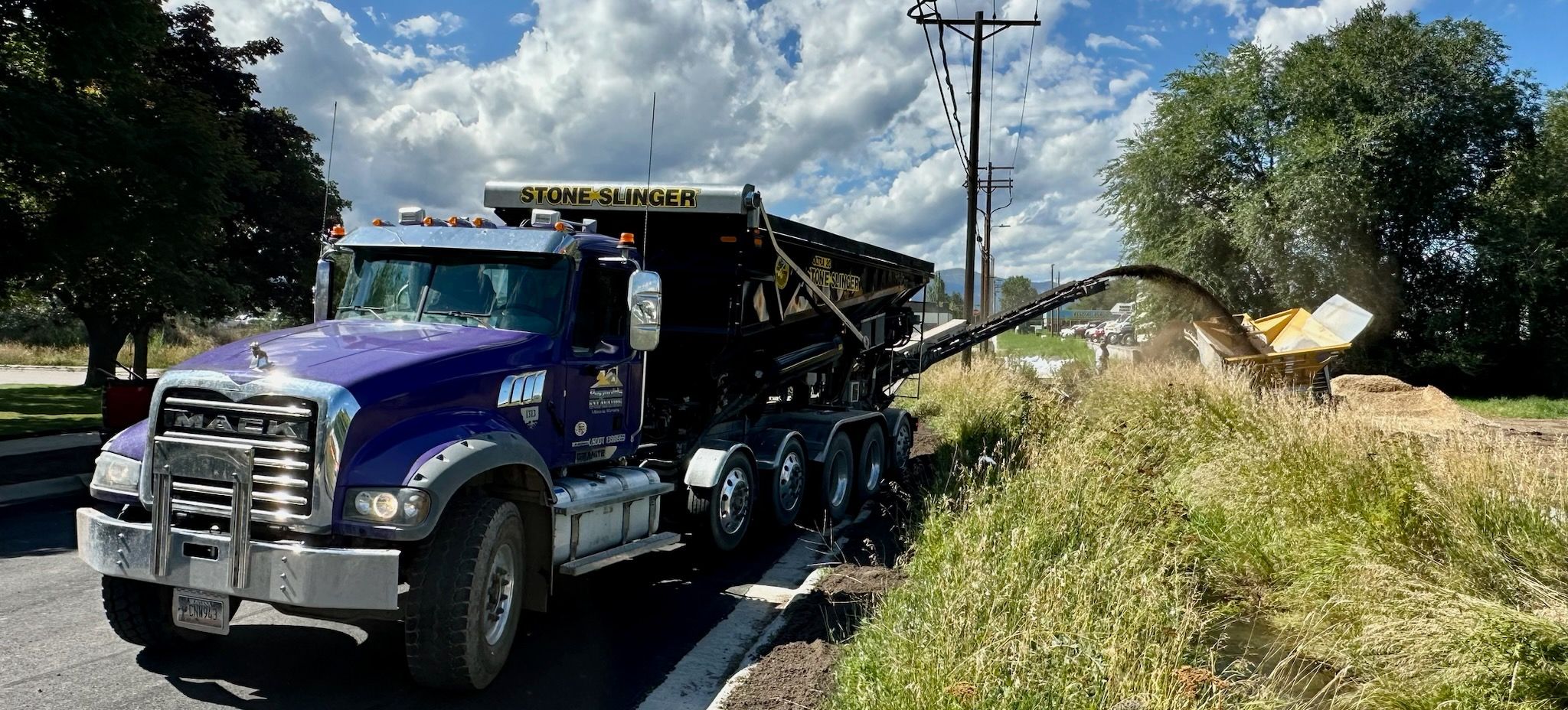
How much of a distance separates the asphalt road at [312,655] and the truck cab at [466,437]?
0.69 feet

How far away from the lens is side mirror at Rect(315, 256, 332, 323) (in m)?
6.45

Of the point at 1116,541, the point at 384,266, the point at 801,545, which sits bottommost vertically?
the point at 801,545

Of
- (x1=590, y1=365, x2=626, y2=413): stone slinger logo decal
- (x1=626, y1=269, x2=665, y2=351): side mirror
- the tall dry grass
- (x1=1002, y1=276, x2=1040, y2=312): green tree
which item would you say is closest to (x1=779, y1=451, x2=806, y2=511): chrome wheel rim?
the tall dry grass

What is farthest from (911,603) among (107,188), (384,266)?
(107,188)

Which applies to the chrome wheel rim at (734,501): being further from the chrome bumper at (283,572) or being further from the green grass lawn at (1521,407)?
the green grass lawn at (1521,407)

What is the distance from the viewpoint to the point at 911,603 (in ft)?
18.0

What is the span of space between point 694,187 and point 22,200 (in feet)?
41.7

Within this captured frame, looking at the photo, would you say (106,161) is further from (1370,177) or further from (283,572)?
(1370,177)

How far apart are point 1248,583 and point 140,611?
656 cm

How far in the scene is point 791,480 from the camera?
29.3 feet

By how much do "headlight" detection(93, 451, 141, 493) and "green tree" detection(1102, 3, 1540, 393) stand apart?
92.2 feet

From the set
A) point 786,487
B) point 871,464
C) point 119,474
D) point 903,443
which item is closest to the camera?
point 119,474

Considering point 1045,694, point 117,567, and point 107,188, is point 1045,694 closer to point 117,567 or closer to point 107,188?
point 117,567

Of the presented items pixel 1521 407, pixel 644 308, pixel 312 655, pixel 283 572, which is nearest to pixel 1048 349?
pixel 1521 407
